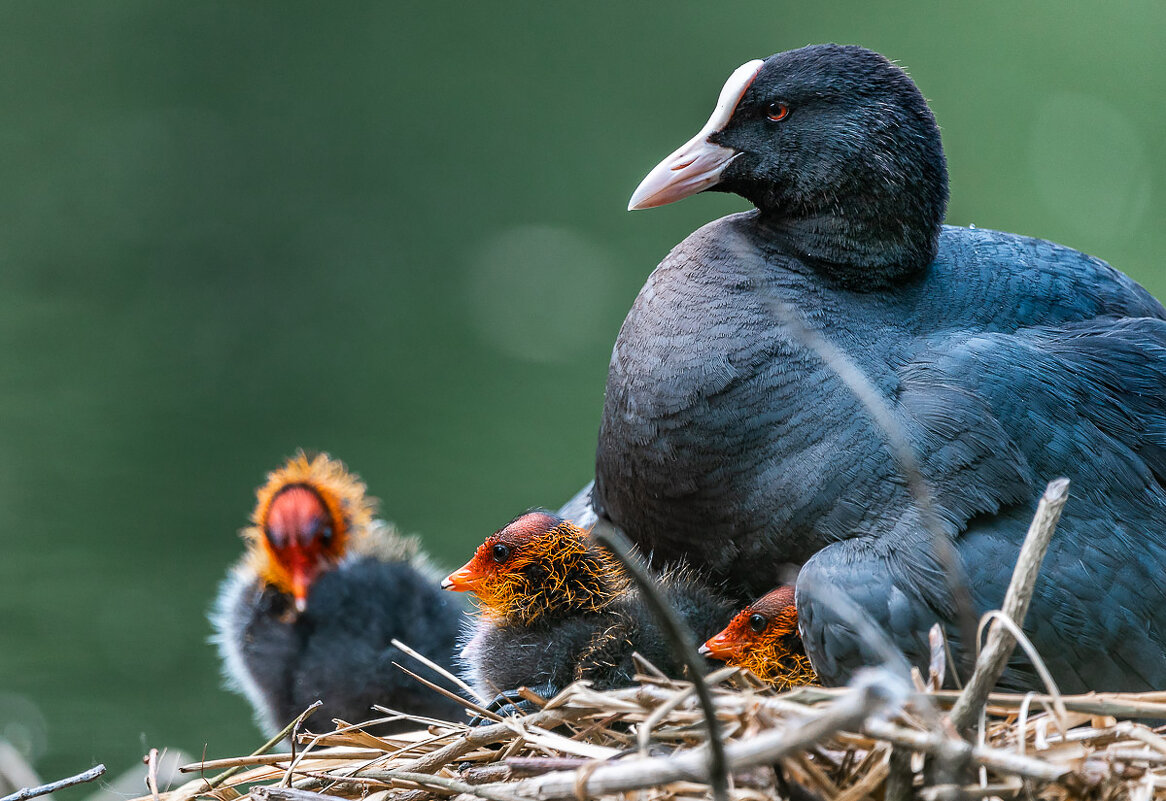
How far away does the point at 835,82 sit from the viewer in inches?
89.0

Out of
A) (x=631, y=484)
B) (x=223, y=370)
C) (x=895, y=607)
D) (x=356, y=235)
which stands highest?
(x=356, y=235)

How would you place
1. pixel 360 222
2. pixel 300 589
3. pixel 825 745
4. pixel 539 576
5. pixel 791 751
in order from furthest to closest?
pixel 360 222, pixel 300 589, pixel 539 576, pixel 825 745, pixel 791 751

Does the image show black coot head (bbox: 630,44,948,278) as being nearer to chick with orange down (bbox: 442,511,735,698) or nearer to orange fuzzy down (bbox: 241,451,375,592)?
chick with orange down (bbox: 442,511,735,698)

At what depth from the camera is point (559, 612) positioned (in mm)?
2223

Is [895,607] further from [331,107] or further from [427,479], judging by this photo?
[331,107]

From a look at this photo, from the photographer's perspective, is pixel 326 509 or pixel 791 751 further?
pixel 326 509

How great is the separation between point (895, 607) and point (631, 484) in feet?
1.78

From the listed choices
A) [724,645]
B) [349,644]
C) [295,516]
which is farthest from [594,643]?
[295,516]

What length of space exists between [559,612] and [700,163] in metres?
0.79

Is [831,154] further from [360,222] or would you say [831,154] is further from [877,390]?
[360,222]

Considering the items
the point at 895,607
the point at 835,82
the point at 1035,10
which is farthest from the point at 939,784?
the point at 1035,10

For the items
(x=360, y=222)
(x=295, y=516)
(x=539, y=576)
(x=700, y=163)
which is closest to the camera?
(x=539, y=576)

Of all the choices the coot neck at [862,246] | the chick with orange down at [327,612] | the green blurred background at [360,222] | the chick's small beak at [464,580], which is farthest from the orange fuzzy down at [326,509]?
the green blurred background at [360,222]

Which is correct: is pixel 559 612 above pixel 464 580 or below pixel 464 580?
below
